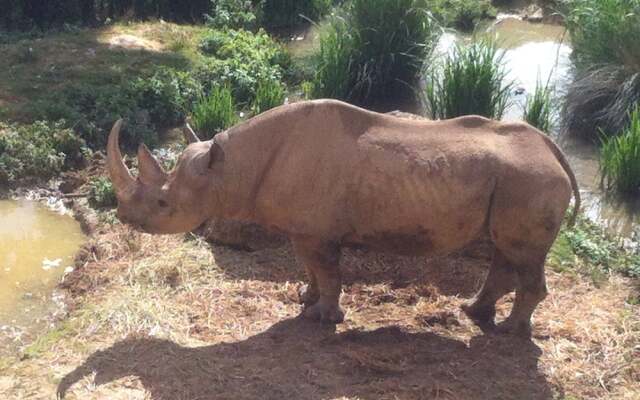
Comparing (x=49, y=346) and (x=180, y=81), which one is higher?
(x=180, y=81)

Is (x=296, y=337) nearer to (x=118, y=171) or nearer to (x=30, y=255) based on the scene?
(x=118, y=171)

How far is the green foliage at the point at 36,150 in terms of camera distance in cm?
897

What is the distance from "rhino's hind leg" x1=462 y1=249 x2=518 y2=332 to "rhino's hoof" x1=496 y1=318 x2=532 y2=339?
0.46 ft

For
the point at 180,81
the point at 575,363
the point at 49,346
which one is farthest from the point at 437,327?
the point at 180,81

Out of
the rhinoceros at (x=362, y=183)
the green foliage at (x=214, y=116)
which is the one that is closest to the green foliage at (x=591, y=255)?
the rhinoceros at (x=362, y=183)

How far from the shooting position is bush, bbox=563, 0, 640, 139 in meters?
10.2

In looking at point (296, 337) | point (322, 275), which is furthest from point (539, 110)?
point (296, 337)

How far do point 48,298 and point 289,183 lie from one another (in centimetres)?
240

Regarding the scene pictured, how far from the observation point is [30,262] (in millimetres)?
7750

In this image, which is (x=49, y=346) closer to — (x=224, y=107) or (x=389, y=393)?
(x=389, y=393)

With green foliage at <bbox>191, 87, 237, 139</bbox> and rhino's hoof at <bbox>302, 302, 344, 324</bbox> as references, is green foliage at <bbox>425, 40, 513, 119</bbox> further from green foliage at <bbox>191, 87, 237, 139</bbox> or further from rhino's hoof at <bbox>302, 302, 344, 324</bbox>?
rhino's hoof at <bbox>302, 302, 344, 324</bbox>

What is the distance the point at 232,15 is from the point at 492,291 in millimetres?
8042

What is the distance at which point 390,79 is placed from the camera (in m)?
11.0

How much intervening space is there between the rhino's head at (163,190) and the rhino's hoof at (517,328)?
2.08m
